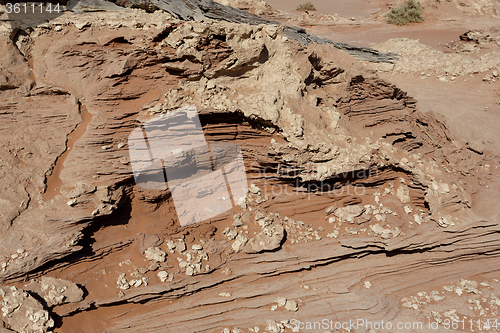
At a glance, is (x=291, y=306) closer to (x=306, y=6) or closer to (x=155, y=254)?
(x=155, y=254)

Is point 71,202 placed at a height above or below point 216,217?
above

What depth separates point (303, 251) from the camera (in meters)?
5.24

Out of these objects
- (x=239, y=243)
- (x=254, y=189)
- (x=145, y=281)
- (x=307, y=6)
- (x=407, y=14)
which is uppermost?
(x=307, y=6)

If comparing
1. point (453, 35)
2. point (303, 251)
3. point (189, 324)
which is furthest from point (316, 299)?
point (453, 35)

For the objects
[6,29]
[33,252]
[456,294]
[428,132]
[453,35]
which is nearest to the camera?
[33,252]

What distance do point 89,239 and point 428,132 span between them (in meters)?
7.28

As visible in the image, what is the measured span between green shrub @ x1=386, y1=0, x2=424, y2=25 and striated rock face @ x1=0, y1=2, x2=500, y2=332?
548 inches

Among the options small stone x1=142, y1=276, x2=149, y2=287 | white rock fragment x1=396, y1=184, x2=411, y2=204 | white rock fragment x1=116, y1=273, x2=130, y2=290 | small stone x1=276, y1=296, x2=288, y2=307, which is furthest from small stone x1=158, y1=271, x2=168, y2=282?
white rock fragment x1=396, y1=184, x2=411, y2=204

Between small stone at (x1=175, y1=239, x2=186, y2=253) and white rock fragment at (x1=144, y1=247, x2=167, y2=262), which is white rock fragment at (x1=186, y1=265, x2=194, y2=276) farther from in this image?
white rock fragment at (x1=144, y1=247, x2=167, y2=262)

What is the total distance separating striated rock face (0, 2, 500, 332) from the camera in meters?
4.43

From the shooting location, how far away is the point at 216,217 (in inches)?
210

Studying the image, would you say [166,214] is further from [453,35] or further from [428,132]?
[453,35]

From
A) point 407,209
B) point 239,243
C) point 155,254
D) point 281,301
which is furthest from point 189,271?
point 407,209

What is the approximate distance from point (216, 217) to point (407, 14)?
1727cm
